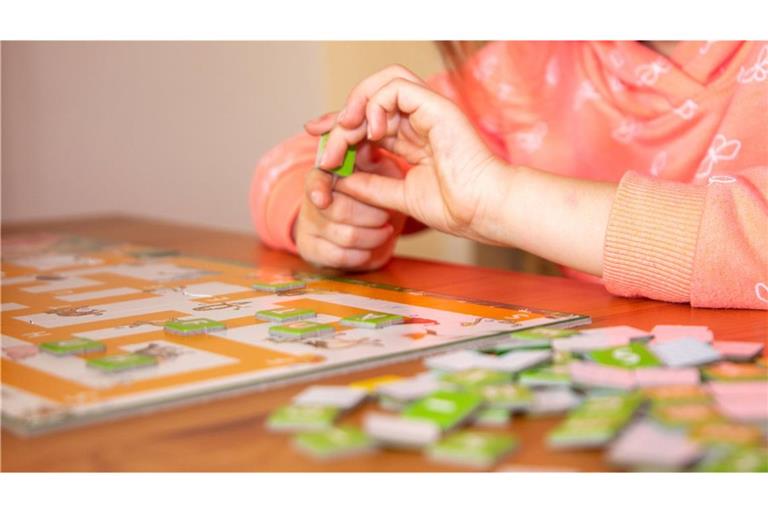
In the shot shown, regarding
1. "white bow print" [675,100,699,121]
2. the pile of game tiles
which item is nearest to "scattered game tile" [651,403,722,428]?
the pile of game tiles

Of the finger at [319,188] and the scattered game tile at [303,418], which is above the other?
the finger at [319,188]

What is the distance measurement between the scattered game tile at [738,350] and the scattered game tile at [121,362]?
36cm

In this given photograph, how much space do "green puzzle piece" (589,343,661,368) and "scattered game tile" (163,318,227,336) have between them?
0.91 ft

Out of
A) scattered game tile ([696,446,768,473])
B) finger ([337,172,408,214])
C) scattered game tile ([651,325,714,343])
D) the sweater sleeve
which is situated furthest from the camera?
finger ([337,172,408,214])

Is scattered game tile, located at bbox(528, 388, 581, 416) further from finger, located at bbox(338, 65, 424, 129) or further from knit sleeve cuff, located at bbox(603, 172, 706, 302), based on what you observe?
finger, located at bbox(338, 65, 424, 129)

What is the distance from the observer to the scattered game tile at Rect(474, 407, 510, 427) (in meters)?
0.48

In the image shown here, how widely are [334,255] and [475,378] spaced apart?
48 cm

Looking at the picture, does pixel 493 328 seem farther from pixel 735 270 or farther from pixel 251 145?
pixel 251 145

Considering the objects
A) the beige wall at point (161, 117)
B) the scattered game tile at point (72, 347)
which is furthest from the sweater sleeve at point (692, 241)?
the beige wall at point (161, 117)

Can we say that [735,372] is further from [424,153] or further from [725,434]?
[424,153]

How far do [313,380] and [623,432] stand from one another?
0.20m

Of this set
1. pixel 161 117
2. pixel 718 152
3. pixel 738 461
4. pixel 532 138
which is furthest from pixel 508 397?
pixel 161 117

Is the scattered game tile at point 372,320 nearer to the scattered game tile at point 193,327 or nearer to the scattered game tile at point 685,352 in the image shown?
the scattered game tile at point 193,327

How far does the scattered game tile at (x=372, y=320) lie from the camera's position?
27.6 inches
